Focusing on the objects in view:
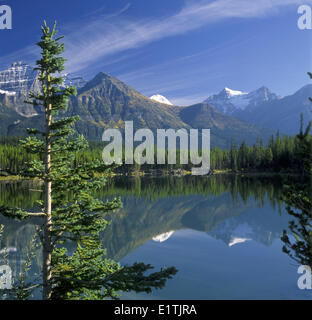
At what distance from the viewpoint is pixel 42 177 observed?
30.0ft

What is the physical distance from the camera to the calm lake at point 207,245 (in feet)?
60.8

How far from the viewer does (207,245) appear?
30781 mm

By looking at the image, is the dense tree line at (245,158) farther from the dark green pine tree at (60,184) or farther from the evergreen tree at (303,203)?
the evergreen tree at (303,203)

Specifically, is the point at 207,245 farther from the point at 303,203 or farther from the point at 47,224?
the point at 47,224

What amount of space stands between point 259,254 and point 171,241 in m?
10.4

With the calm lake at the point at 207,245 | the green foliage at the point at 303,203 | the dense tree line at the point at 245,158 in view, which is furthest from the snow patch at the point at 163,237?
the dense tree line at the point at 245,158

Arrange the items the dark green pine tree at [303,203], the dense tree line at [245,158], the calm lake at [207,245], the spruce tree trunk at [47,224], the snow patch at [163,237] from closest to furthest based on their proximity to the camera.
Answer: the dark green pine tree at [303,203]
the spruce tree trunk at [47,224]
the calm lake at [207,245]
the snow patch at [163,237]
the dense tree line at [245,158]

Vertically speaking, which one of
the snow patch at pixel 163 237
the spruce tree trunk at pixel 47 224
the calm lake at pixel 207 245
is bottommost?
the snow patch at pixel 163 237

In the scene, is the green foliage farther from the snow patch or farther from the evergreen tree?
the snow patch

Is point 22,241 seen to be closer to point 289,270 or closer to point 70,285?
point 70,285

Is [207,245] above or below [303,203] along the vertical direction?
below

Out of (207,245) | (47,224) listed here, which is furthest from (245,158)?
(47,224)

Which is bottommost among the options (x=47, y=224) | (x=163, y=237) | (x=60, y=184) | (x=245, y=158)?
(x=163, y=237)
